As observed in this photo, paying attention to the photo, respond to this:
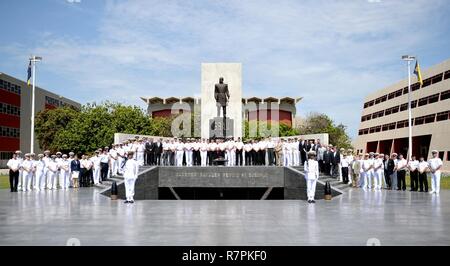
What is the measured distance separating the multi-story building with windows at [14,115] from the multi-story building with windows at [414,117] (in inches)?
2108

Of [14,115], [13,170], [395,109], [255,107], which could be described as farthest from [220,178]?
[255,107]

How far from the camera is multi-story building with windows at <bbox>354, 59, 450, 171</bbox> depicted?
52.3 meters

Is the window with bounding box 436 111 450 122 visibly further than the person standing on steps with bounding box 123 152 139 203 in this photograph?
Yes

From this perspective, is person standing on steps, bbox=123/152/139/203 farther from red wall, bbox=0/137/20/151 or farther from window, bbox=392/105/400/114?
window, bbox=392/105/400/114

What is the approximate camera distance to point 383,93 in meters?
73.8

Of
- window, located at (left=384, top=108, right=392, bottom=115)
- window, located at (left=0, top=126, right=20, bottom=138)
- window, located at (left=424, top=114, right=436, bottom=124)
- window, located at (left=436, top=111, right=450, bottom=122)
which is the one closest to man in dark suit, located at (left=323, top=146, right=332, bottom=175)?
window, located at (left=436, top=111, right=450, bottom=122)

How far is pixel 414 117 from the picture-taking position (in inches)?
2408

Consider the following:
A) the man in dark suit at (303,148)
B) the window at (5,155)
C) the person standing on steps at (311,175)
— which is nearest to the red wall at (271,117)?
the window at (5,155)

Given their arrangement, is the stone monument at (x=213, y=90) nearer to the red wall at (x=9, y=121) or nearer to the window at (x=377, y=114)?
the red wall at (x=9, y=121)

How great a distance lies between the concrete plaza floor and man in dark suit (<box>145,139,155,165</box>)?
10313 mm

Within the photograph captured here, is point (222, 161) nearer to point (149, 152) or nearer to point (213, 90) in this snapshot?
point (149, 152)

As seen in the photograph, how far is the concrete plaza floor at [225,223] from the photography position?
9.02 metres
